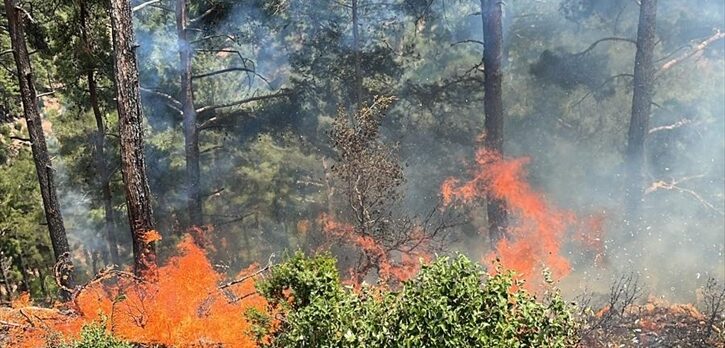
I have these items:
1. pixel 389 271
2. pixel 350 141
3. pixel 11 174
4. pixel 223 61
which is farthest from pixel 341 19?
pixel 11 174

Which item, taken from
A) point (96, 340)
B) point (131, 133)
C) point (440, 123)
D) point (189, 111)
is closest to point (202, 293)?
point (131, 133)

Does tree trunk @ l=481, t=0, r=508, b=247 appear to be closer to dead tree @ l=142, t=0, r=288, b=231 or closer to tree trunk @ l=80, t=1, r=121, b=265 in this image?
dead tree @ l=142, t=0, r=288, b=231

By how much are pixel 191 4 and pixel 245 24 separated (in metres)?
1.57

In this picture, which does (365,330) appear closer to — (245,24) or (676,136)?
(245,24)

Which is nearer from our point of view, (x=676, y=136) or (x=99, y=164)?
(x=99, y=164)

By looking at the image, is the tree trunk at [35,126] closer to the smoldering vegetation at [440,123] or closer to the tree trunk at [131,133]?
the tree trunk at [131,133]

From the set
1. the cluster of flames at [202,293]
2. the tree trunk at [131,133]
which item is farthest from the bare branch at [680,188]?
the tree trunk at [131,133]

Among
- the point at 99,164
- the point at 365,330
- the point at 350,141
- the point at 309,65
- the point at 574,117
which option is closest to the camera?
the point at 365,330

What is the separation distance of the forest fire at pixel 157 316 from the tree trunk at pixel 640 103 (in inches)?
392

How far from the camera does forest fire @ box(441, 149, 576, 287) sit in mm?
14289

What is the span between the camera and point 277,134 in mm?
19047

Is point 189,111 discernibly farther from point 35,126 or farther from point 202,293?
point 202,293

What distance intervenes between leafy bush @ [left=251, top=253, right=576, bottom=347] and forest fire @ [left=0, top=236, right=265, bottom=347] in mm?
2571

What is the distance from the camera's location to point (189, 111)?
16406 millimetres
